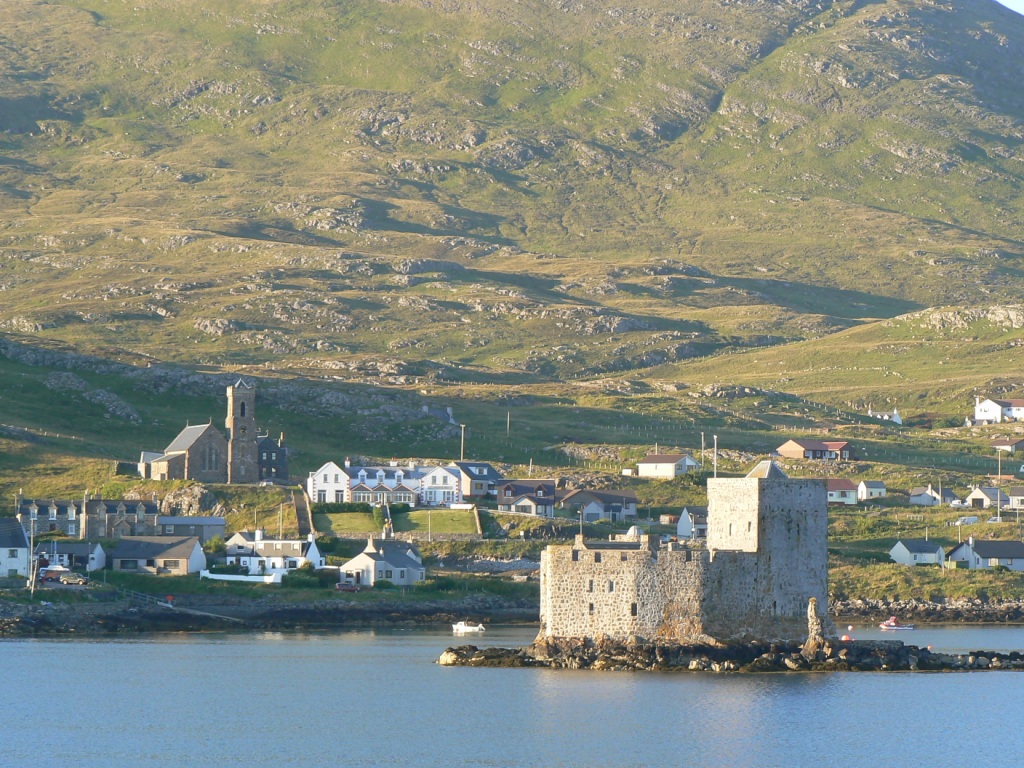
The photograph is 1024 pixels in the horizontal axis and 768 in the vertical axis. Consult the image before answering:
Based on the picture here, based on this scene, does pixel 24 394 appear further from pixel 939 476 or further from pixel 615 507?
pixel 939 476

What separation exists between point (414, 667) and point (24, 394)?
10049 centimetres

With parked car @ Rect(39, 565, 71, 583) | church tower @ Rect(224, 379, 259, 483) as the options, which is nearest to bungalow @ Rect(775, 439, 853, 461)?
church tower @ Rect(224, 379, 259, 483)

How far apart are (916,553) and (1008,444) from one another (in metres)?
72.2

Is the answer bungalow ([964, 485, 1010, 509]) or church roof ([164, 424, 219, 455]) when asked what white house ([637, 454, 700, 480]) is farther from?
church roof ([164, 424, 219, 455])

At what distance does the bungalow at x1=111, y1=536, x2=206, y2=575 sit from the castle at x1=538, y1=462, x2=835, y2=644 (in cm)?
3769

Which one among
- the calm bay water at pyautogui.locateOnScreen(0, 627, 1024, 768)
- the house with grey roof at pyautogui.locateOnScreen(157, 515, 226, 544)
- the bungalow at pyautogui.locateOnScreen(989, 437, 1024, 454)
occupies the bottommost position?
the calm bay water at pyautogui.locateOnScreen(0, 627, 1024, 768)

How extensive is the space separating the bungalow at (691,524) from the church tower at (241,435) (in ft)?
106

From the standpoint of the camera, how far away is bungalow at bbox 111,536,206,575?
96.4 meters

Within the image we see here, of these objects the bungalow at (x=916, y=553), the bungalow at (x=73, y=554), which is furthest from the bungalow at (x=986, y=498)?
the bungalow at (x=73, y=554)

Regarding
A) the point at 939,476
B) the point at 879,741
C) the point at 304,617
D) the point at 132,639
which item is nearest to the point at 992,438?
the point at 939,476

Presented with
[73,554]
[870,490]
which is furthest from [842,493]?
[73,554]

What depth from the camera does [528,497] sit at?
124 meters

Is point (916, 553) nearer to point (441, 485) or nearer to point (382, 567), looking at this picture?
point (382, 567)

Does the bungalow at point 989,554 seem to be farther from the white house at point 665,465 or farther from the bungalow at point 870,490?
the white house at point 665,465
